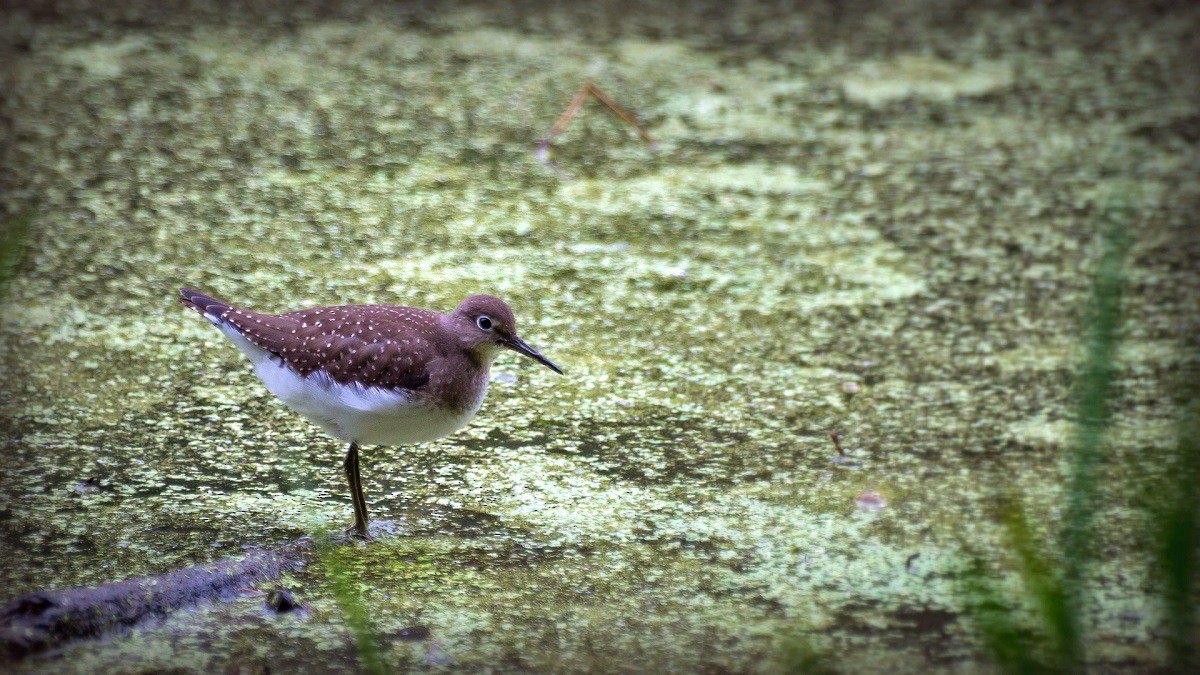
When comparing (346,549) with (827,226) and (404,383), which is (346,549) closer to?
(404,383)

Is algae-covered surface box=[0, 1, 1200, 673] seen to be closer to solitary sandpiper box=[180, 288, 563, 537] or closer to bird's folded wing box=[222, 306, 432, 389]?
solitary sandpiper box=[180, 288, 563, 537]

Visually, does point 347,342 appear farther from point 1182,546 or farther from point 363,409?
point 1182,546

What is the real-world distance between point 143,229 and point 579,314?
154 cm

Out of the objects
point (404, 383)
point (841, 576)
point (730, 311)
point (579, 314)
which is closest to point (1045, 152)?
point (730, 311)

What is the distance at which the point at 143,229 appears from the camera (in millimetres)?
4547

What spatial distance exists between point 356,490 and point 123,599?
60 cm

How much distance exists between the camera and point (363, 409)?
3084 millimetres

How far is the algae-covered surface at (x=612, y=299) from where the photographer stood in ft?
9.75

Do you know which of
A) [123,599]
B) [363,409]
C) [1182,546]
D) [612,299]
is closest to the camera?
[1182,546]

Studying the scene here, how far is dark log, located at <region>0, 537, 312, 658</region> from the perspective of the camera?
8.61 feet

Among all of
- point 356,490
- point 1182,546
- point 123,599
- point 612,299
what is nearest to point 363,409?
point 356,490

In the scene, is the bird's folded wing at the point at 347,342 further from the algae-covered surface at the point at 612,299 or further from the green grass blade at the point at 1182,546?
the green grass blade at the point at 1182,546

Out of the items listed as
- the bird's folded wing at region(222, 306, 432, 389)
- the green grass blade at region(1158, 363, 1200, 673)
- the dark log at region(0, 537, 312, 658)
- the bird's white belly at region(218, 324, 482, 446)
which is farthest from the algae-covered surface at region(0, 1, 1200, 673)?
the green grass blade at region(1158, 363, 1200, 673)

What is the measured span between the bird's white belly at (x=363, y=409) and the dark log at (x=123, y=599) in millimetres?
309
